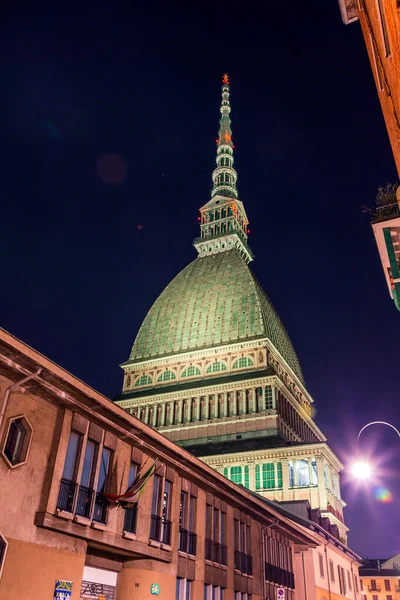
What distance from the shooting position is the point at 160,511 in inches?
1017

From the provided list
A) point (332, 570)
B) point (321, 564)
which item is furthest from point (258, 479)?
point (321, 564)

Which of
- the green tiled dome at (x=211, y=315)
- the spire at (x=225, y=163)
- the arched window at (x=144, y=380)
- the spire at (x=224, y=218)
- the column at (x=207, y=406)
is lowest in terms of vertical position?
the column at (x=207, y=406)

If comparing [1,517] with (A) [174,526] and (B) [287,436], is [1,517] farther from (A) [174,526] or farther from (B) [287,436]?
(B) [287,436]

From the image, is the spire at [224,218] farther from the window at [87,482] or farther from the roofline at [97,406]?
the window at [87,482]

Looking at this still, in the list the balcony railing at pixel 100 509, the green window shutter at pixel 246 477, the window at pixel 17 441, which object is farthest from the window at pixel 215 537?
the green window shutter at pixel 246 477

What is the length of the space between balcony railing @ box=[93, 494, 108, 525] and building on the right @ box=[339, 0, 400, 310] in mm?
17633

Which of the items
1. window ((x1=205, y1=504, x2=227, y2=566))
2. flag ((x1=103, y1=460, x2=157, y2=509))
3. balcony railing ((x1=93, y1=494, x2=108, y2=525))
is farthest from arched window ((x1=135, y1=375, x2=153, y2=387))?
balcony railing ((x1=93, y1=494, x2=108, y2=525))

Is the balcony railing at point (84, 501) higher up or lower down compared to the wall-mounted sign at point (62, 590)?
higher up

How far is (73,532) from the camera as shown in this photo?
20078 mm

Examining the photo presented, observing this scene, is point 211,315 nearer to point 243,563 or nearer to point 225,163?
point 225,163

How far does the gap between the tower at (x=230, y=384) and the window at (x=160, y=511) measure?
155ft

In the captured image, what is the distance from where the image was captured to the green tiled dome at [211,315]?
326 ft

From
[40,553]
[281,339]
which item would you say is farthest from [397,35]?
[281,339]

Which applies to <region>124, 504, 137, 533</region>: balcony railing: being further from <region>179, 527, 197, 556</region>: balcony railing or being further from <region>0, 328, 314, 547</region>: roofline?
<region>179, 527, 197, 556</region>: balcony railing
